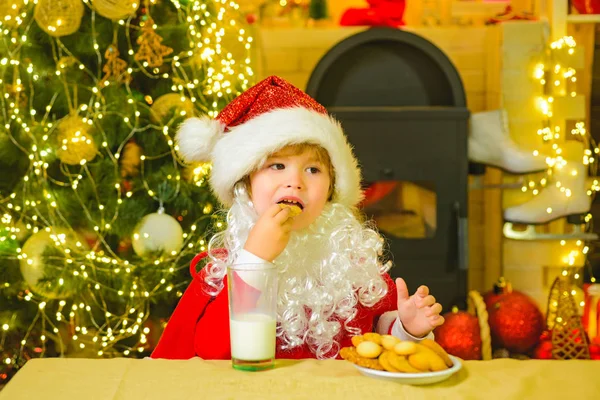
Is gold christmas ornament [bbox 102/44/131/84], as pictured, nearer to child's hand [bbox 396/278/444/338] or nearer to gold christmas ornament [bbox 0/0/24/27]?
gold christmas ornament [bbox 0/0/24/27]

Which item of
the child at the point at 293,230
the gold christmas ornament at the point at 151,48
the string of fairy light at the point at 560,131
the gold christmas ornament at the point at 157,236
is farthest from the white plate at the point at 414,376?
the string of fairy light at the point at 560,131

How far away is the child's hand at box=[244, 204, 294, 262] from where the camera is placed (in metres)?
1.33

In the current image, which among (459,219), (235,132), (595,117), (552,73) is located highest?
(235,132)

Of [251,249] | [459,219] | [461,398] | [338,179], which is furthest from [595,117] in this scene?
[461,398]

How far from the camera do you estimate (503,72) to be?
329 cm

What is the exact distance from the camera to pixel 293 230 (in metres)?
1.55

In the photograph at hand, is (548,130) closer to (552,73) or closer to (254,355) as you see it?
(552,73)

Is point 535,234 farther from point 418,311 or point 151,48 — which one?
point 418,311

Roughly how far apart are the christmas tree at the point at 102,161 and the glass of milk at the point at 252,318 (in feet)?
4.78

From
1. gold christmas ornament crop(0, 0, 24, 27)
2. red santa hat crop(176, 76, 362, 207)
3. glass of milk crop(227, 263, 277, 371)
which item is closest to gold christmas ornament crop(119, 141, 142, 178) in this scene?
gold christmas ornament crop(0, 0, 24, 27)

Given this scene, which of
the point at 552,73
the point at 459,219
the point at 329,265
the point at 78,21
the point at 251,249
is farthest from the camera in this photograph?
the point at 552,73

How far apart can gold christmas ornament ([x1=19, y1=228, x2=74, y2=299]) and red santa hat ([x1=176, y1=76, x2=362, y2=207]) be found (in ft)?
3.52

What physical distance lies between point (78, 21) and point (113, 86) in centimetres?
22

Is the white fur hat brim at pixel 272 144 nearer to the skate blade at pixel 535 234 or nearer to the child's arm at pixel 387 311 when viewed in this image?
the child's arm at pixel 387 311
